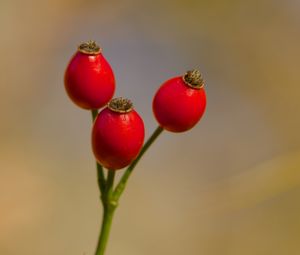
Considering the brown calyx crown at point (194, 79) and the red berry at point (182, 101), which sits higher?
the brown calyx crown at point (194, 79)

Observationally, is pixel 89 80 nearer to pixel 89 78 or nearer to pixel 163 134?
pixel 89 78

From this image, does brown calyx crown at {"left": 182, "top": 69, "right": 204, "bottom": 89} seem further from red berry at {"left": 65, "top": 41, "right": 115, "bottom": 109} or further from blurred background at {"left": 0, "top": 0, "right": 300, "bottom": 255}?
blurred background at {"left": 0, "top": 0, "right": 300, "bottom": 255}

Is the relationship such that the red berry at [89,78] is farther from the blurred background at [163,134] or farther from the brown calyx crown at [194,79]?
the blurred background at [163,134]

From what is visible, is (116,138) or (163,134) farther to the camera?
(163,134)

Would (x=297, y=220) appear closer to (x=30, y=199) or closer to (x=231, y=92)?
(x=231, y=92)

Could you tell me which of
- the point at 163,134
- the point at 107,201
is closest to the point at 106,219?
the point at 107,201

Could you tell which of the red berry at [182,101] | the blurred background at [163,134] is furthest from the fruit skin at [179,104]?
the blurred background at [163,134]
